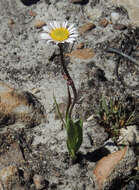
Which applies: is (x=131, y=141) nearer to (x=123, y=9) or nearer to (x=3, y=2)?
(x=123, y=9)

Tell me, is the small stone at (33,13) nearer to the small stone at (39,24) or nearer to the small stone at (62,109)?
the small stone at (39,24)

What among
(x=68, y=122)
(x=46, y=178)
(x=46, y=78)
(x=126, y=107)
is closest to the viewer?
(x=68, y=122)

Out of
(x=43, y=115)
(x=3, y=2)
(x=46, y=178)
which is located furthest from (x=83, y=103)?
(x=3, y=2)

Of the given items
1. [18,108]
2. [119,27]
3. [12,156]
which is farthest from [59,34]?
[119,27]

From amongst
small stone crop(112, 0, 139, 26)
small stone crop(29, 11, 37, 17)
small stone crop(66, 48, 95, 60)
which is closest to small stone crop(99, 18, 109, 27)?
small stone crop(112, 0, 139, 26)

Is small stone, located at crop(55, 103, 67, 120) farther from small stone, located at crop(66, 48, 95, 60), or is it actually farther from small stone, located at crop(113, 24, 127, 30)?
small stone, located at crop(113, 24, 127, 30)

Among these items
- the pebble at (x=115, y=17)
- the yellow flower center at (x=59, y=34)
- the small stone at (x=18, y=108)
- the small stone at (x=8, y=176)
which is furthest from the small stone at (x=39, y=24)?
the small stone at (x=8, y=176)
